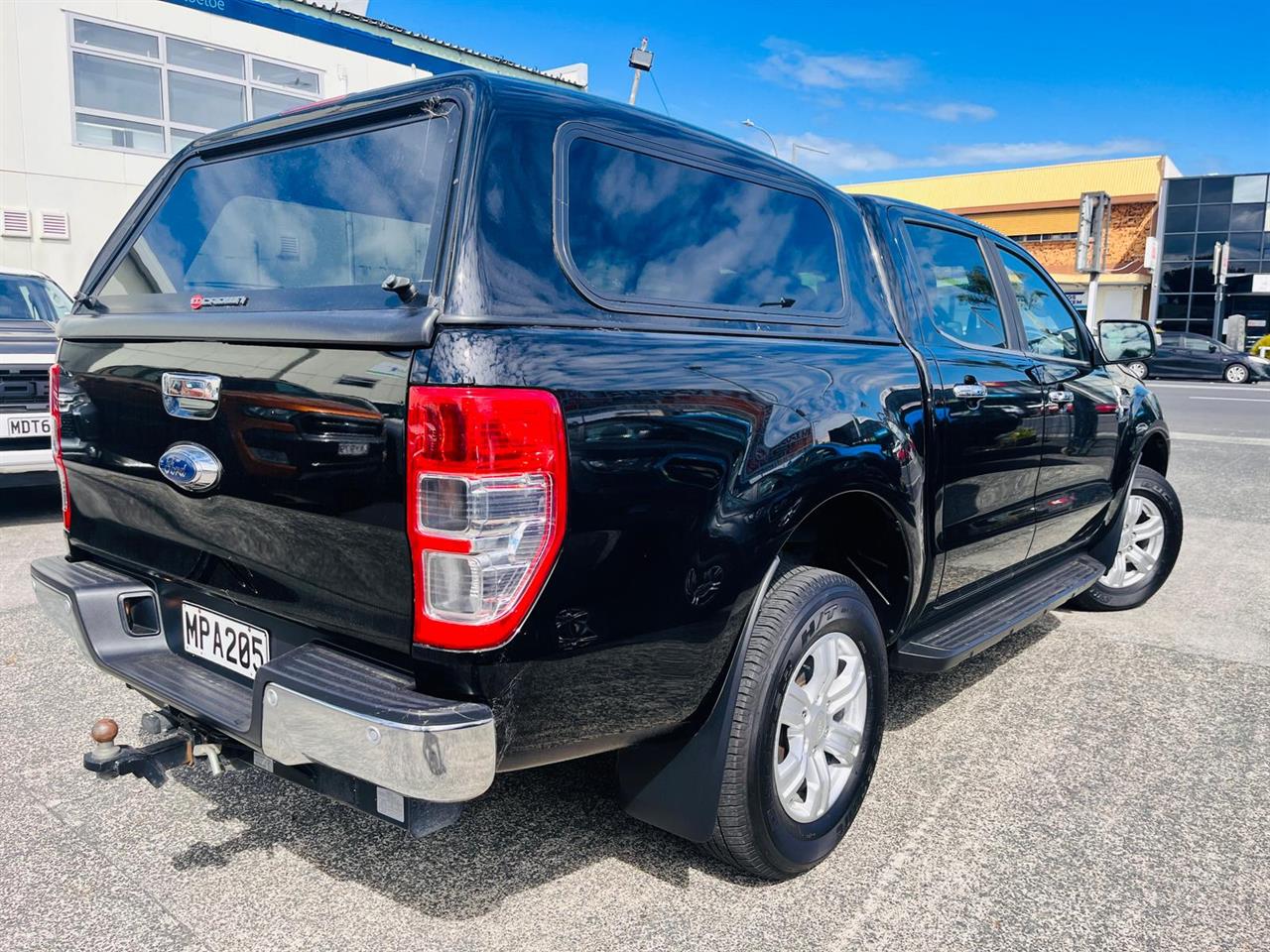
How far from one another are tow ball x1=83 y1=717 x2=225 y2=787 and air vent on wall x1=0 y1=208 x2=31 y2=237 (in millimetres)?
15422

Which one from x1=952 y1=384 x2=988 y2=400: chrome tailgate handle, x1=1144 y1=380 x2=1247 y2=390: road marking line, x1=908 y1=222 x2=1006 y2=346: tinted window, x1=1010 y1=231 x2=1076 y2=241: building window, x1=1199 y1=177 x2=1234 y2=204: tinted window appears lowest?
x1=1144 y1=380 x2=1247 y2=390: road marking line

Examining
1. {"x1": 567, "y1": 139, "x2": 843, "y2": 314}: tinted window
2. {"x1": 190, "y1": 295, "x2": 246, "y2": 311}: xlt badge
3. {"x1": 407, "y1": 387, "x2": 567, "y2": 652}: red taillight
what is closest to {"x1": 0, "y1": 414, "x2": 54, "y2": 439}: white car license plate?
{"x1": 190, "y1": 295, "x2": 246, "y2": 311}: xlt badge

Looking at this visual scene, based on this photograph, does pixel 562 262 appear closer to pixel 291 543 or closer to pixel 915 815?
pixel 291 543

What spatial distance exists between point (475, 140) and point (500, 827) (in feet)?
6.22

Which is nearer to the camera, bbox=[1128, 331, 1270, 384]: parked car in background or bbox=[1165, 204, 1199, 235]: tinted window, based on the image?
bbox=[1128, 331, 1270, 384]: parked car in background

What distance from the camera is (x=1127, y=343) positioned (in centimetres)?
482

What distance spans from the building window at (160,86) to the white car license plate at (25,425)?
35.5 ft

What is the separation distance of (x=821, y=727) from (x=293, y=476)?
153 cm

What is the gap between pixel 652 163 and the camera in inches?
98.8

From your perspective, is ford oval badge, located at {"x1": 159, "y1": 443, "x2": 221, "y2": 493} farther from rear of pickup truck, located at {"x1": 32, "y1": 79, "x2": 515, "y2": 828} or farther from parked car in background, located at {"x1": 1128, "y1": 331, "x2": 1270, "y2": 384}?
parked car in background, located at {"x1": 1128, "y1": 331, "x2": 1270, "y2": 384}

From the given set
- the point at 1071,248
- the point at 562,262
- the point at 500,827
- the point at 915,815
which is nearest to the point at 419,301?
the point at 562,262

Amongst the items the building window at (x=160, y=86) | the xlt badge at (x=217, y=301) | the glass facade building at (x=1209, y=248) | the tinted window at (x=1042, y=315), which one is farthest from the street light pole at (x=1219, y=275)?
the xlt badge at (x=217, y=301)

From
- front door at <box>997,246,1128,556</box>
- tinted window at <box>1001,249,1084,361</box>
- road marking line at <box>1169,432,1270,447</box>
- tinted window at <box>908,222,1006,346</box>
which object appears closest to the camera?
tinted window at <box>908,222,1006,346</box>

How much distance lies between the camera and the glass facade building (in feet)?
127
